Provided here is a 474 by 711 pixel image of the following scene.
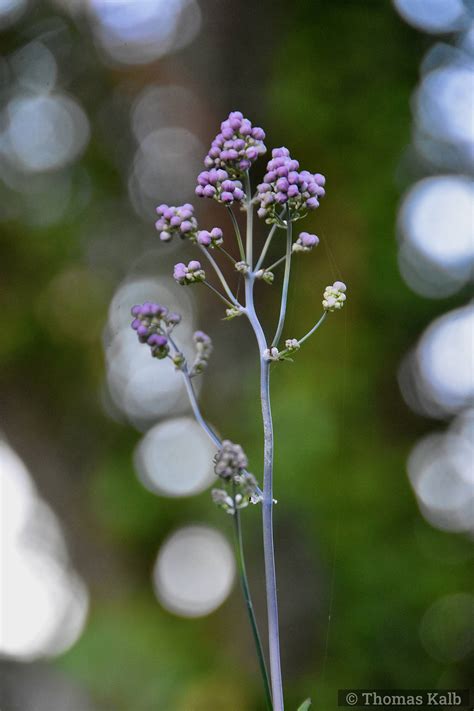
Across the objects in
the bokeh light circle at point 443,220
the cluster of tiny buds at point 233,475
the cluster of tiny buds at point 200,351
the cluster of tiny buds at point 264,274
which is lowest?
the cluster of tiny buds at point 233,475

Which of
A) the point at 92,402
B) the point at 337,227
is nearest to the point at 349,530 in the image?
the point at 337,227

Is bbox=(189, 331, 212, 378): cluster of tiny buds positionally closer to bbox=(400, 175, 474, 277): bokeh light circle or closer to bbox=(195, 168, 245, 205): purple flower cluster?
bbox=(195, 168, 245, 205): purple flower cluster

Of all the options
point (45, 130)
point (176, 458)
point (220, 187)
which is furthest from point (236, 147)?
point (45, 130)

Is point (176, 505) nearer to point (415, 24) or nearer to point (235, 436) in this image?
point (235, 436)

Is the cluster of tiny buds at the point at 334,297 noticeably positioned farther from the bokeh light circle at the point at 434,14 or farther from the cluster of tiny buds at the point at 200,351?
the bokeh light circle at the point at 434,14

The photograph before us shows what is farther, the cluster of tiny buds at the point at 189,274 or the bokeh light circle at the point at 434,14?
the bokeh light circle at the point at 434,14

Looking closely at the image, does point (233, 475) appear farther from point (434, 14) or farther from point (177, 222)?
point (434, 14)

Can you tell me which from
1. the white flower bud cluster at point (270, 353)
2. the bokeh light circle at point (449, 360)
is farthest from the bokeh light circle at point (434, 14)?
the white flower bud cluster at point (270, 353)

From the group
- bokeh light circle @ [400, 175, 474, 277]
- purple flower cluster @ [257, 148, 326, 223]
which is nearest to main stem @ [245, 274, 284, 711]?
purple flower cluster @ [257, 148, 326, 223]
